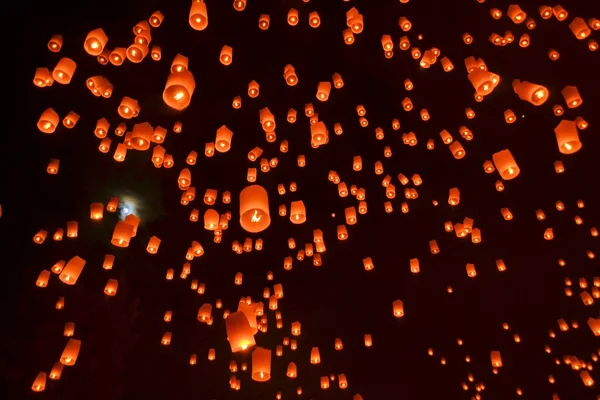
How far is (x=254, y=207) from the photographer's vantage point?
2555mm

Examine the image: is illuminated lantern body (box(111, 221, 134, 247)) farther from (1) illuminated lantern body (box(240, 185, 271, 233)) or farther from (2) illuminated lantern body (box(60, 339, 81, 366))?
(1) illuminated lantern body (box(240, 185, 271, 233))

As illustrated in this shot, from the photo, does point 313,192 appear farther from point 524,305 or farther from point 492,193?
point 524,305

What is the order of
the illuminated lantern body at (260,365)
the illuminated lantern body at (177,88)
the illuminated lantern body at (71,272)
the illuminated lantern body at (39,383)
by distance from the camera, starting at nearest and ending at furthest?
1. the illuminated lantern body at (177,88)
2. the illuminated lantern body at (260,365)
3. the illuminated lantern body at (71,272)
4. the illuminated lantern body at (39,383)

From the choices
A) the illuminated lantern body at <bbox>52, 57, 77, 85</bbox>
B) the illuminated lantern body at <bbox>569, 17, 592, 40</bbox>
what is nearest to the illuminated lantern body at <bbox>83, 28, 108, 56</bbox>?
the illuminated lantern body at <bbox>52, 57, 77, 85</bbox>

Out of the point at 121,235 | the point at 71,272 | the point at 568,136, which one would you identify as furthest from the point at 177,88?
the point at 568,136

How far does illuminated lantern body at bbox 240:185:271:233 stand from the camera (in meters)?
2.57

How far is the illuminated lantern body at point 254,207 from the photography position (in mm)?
2570

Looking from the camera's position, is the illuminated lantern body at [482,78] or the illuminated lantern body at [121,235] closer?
the illuminated lantern body at [482,78]

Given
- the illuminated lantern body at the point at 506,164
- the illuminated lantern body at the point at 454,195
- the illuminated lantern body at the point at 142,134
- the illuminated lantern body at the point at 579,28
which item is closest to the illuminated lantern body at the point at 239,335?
the illuminated lantern body at the point at 142,134

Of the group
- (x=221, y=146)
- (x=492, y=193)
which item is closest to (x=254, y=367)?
(x=221, y=146)

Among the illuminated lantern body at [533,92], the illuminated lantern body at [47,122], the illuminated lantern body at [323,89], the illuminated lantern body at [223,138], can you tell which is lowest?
the illuminated lantern body at [47,122]

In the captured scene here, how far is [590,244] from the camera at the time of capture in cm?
696

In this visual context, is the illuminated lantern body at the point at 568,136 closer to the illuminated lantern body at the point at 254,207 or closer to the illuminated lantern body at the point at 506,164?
the illuminated lantern body at the point at 506,164

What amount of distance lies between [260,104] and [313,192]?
1.68 m
